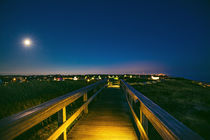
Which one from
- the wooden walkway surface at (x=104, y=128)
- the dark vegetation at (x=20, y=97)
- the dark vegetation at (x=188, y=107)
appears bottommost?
the dark vegetation at (x=188, y=107)

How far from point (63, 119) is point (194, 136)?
80.4 inches

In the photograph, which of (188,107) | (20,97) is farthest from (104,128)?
(188,107)

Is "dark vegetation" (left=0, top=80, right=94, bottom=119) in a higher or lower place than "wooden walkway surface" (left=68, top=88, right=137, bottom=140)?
higher

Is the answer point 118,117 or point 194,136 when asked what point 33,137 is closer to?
point 118,117

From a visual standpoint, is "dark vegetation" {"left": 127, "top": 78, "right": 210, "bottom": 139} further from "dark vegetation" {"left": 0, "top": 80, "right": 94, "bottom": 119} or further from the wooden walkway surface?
"dark vegetation" {"left": 0, "top": 80, "right": 94, "bottom": 119}

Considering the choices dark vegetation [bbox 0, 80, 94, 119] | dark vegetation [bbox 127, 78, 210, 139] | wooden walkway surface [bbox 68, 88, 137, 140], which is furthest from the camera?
dark vegetation [bbox 127, 78, 210, 139]

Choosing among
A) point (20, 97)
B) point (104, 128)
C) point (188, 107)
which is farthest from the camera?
point (188, 107)

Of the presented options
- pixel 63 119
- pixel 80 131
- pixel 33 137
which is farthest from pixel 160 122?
pixel 33 137

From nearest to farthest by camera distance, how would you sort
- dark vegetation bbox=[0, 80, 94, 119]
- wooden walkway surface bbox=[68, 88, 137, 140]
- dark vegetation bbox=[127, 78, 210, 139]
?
wooden walkway surface bbox=[68, 88, 137, 140] → dark vegetation bbox=[0, 80, 94, 119] → dark vegetation bbox=[127, 78, 210, 139]

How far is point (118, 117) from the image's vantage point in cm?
381

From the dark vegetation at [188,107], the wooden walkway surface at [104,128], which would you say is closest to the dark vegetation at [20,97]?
the wooden walkway surface at [104,128]

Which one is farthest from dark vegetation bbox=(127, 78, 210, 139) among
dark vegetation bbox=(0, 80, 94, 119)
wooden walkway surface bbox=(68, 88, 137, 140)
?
dark vegetation bbox=(0, 80, 94, 119)

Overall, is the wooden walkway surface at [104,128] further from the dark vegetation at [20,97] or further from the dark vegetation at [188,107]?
the dark vegetation at [188,107]

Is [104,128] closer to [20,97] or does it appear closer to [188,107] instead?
[20,97]
